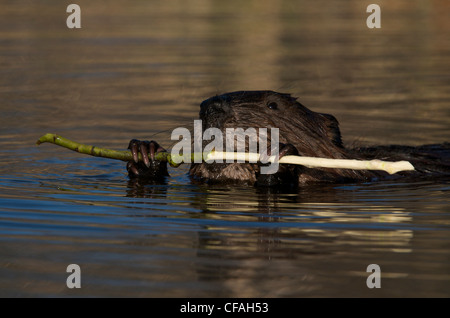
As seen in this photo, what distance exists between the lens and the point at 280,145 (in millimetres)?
5957

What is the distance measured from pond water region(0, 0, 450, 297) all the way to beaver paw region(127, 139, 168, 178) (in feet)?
0.52

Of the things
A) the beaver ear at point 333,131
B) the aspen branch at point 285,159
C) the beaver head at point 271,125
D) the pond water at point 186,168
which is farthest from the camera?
the beaver ear at point 333,131

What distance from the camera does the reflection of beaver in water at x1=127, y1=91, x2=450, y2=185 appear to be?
610 cm

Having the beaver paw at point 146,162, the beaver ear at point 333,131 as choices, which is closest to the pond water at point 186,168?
the beaver paw at point 146,162

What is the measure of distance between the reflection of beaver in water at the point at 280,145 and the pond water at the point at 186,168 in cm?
17

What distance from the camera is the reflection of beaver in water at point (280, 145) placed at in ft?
20.0

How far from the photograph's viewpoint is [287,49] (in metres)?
15.1

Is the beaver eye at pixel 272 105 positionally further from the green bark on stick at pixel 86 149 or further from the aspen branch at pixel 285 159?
the green bark on stick at pixel 86 149

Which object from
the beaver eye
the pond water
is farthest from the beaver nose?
the pond water

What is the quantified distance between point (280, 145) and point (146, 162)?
1.06 metres

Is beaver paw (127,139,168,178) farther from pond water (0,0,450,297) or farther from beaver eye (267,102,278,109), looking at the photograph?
beaver eye (267,102,278,109)
